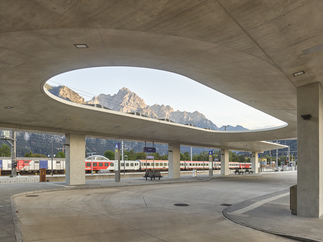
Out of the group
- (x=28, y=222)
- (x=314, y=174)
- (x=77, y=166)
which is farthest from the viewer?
(x=77, y=166)

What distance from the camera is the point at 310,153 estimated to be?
11.8 meters

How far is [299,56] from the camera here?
908cm

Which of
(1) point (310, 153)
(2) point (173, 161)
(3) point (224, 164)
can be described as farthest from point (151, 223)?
(3) point (224, 164)

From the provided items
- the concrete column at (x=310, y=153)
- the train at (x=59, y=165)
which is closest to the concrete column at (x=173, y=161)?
the train at (x=59, y=165)

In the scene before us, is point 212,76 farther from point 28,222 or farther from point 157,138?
point 157,138

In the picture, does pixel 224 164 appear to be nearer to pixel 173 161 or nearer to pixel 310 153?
pixel 173 161

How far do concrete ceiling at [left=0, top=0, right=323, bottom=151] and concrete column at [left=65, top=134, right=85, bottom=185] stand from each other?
36.6ft

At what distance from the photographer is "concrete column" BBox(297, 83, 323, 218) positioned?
456 inches

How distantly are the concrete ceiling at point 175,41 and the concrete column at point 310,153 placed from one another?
35.6 inches

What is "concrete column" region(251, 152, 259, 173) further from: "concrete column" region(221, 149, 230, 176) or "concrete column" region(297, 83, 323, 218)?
"concrete column" region(297, 83, 323, 218)

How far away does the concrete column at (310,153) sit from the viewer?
11.6 meters

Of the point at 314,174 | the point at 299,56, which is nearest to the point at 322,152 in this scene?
the point at 314,174

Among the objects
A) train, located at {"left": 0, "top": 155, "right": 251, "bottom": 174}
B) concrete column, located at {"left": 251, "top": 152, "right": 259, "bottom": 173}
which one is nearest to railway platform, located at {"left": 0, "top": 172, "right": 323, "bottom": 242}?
train, located at {"left": 0, "top": 155, "right": 251, "bottom": 174}

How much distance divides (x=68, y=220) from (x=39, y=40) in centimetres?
668
